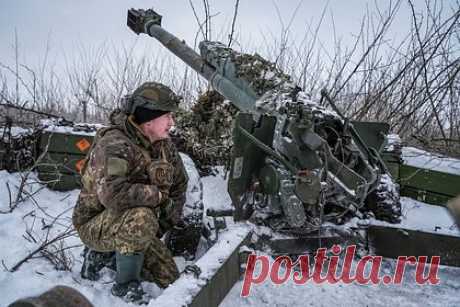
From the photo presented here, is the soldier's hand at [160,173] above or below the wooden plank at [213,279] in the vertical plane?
above

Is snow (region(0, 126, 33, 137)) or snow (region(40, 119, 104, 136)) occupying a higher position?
snow (region(40, 119, 104, 136))

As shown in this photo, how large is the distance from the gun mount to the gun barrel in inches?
24.1

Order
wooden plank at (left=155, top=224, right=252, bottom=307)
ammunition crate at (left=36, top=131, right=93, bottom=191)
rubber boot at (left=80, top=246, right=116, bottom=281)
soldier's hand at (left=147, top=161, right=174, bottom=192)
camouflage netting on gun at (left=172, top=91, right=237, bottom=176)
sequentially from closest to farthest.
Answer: wooden plank at (left=155, top=224, right=252, bottom=307) < soldier's hand at (left=147, top=161, right=174, bottom=192) < rubber boot at (left=80, top=246, right=116, bottom=281) < ammunition crate at (left=36, top=131, right=93, bottom=191) < camouflage netting on gun at (left=172, top=91, right=237, bottom=176)

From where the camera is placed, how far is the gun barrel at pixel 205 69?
4.13m

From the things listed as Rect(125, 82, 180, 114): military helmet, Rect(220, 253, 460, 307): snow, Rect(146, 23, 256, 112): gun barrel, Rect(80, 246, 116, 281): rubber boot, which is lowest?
Rect(80, 246, 116, 281): rubber boot

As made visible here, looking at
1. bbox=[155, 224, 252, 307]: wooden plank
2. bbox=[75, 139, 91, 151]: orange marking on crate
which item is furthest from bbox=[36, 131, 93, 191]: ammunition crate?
bbox=[155, 224, 252, 307]: wooden plank

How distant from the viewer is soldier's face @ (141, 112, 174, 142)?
2.54m

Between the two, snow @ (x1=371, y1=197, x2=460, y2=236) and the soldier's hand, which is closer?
the soldier's hand

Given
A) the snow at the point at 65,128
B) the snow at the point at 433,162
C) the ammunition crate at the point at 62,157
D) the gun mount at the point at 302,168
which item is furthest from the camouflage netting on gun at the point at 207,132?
the snow at the point at 433,162

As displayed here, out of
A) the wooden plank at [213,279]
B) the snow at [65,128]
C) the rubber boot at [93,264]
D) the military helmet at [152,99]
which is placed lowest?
the rubber boot at [93,264]

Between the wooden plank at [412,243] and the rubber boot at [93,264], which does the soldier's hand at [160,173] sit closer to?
the rubber boot at [93,264]

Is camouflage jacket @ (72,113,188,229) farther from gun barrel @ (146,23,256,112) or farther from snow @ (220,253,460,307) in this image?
gun barrel @ (146,23,256,112)

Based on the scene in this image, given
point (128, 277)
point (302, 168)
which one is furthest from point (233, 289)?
point (302, 168)

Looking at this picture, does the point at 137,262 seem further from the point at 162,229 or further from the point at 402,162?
the point at 402,162
